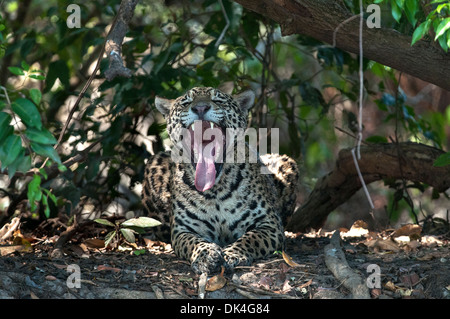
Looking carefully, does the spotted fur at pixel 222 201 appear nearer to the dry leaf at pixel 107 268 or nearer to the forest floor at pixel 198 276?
the forest floor at pixel 198 276

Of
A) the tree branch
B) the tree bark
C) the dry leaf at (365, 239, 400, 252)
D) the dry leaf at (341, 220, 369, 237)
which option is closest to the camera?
the tree branch

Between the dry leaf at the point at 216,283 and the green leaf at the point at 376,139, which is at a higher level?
the green leaf at the point at 376,139

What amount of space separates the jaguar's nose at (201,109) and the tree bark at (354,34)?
1.06 meters

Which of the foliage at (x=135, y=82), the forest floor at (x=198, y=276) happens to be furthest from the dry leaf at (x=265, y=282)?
the foliage at (x=135, y=82)

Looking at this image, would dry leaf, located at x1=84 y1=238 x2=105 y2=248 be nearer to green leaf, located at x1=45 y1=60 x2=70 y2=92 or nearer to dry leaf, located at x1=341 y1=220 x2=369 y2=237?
green leaf, located at x1=45 y1=60 x2=70 y2=92

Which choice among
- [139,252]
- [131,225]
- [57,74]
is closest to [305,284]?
[131,225]

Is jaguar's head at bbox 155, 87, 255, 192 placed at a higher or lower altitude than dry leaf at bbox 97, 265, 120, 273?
higher

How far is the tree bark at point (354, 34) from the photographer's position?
580 centimetres

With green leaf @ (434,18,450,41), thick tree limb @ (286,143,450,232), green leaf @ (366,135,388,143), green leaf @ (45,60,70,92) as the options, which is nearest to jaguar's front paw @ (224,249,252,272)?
green leaf @ (434,18,450,41)

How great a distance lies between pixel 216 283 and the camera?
5.21 metres

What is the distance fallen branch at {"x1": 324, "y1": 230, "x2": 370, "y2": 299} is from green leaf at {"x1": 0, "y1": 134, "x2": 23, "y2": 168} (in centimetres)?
Answer: 273

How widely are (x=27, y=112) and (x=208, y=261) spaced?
2.16 meters

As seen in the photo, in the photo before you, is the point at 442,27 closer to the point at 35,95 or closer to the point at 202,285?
the point at 202,285

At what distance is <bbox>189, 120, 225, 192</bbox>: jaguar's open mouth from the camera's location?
6406mm
